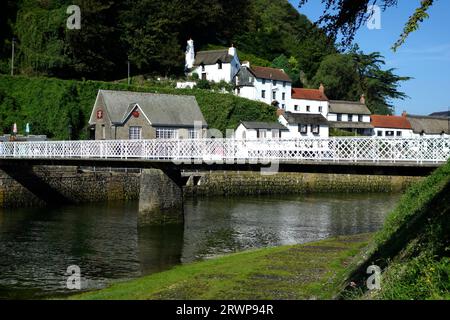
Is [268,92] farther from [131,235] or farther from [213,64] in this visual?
[131,235]

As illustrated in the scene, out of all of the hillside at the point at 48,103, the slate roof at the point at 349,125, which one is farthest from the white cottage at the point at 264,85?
the hillside at the point at 48,103

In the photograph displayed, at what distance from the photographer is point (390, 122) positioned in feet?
315

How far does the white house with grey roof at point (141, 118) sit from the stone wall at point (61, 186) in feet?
30.4

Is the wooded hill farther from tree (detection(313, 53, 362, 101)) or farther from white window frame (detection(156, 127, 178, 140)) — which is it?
white window frame (detection(156, 127, 178, 140))

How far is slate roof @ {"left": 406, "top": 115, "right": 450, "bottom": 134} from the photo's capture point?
91750mm

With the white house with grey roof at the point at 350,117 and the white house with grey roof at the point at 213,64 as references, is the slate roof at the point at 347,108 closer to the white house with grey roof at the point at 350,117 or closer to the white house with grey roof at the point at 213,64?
the white house with grey roof at the point at 350,117

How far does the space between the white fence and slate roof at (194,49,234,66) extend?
46.7 meters

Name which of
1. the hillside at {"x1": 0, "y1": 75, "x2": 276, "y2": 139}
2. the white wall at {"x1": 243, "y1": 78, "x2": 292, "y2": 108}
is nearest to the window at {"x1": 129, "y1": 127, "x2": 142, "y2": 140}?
the hillside at {"x1": 0, "y1": 75, "x2": 276, "y2": 139}

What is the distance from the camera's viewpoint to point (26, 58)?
7381 cm

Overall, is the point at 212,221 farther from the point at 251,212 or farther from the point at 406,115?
the point at 406,115

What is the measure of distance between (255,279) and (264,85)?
232ft

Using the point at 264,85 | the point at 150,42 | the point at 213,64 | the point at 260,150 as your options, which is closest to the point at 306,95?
the point at 264,85

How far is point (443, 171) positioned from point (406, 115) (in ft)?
253
